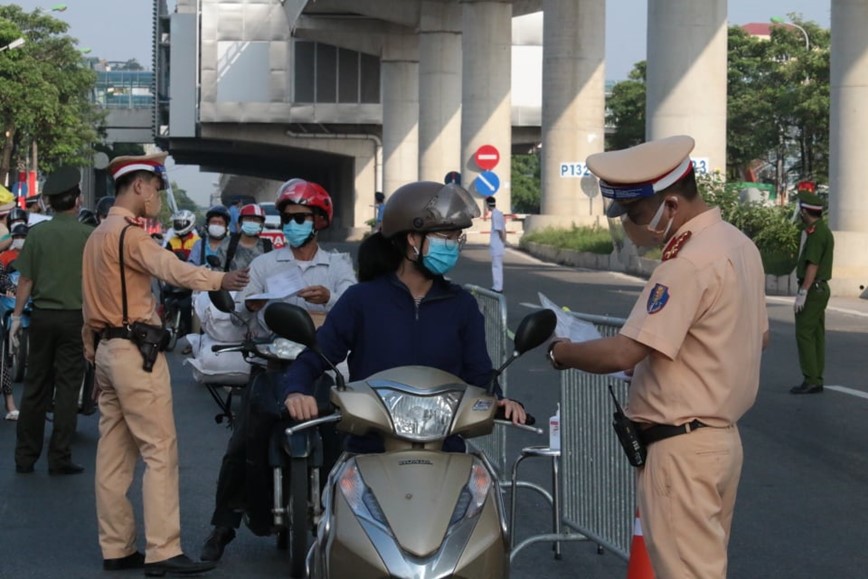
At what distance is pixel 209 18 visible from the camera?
80.9 metres

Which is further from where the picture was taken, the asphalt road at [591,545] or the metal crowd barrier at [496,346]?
the metal crowd barrier at [496,346]

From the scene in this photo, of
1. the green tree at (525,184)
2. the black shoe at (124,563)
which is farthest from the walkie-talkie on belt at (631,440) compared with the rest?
the green tree at (525,184)

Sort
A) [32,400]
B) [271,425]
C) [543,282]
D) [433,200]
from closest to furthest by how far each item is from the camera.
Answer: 1. [433,200]
2. [271,425]
3. [32,400]
4. [543,282]

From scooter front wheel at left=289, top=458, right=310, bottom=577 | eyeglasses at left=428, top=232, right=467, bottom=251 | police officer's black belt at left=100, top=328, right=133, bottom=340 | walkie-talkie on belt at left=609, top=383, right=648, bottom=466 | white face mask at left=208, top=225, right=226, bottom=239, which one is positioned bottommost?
scooter front wheel at left=289, top=458, right=310, bottom=577

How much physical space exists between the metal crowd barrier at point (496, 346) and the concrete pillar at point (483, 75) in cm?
4303

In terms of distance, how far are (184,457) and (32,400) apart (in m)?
1.22

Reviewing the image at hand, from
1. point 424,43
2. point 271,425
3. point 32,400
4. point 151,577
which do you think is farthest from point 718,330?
point 424,43

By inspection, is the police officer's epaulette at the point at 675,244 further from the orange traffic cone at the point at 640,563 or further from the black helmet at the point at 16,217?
the black helmet at the point at 16,217

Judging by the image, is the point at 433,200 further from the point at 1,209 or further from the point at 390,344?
the point at 1,209

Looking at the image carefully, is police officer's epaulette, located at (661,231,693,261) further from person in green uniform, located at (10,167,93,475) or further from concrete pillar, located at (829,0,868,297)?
concrete pillar, located at (829,0,868,297)

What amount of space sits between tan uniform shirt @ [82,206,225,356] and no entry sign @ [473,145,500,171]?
1728 inches

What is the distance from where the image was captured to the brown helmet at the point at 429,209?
5633 mm

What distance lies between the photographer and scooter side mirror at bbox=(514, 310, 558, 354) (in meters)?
5.28

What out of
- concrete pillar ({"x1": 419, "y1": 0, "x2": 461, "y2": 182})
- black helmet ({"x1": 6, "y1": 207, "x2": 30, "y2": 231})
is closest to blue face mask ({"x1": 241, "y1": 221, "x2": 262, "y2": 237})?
black helmet ({"x1": 6, "y1": 207, "x2": 30, "y2": 231})
